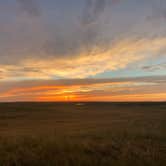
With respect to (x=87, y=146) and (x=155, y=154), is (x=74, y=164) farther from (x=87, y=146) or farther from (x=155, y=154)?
(x=155, y=154)

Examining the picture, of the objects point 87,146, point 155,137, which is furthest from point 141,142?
point 87,146

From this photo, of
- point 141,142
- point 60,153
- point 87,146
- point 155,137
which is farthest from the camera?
point 155,137

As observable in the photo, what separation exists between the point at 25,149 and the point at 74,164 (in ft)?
8.29

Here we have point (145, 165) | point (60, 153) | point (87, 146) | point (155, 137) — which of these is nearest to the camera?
point (145, 165)

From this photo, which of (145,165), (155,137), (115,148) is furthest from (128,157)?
(155,137)

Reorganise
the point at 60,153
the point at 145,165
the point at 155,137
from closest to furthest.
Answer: the point at 145,165 < the point at 60,153 < the point at 155,137

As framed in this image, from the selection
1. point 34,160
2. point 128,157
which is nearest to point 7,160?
point 34,160

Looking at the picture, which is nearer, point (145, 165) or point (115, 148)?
point (145, 165)

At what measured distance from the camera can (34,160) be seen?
7.01 meters

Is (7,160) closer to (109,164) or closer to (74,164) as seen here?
(74,164)

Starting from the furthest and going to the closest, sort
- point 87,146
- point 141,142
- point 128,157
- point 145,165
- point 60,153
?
point 141,142 < point 87,146 < point 60,153 < point 128,157 < point 145,165

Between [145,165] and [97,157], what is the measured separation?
169cm

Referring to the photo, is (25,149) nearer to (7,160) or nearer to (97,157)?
(7,160)

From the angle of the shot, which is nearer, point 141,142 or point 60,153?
point 60,153
